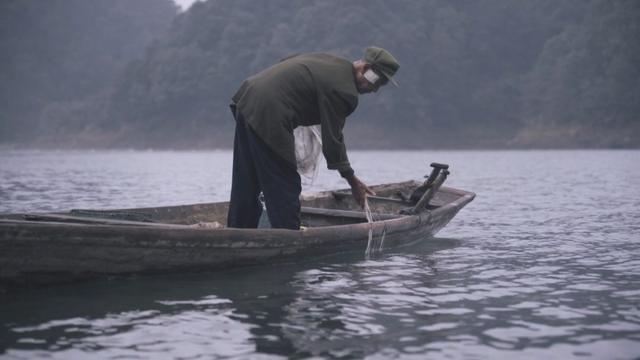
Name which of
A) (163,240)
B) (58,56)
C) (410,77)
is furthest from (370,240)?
(58,56)

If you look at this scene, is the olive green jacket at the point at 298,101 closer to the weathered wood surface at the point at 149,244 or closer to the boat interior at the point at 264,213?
the weathered wood surface at the point at 149,244

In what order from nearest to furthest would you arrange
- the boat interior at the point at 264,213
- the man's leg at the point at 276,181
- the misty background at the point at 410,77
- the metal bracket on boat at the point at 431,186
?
the boat interior at the point at 264,213
the man's leg at the point at 276,181
the metal bracket on boat at the point at 431,186
the misty background at the point at 410,77

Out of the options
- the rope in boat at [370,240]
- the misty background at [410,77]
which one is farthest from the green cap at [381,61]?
the misty background at [410,77]

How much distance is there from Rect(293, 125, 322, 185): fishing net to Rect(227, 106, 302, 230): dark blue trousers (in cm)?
83

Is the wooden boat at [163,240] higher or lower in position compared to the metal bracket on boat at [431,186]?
lower

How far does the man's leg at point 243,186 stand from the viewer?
23.3 feet

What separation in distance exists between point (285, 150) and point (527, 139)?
204ft

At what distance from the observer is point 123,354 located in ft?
14.8

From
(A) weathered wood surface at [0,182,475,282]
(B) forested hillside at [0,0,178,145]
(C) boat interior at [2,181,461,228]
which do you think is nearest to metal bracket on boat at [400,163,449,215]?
(C) boat interior at [2,181,461,228]

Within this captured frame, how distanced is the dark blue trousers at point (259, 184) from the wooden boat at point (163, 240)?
214 millimetres

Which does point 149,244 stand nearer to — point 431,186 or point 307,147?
point 307,147

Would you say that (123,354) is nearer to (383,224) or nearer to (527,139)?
(383,224)

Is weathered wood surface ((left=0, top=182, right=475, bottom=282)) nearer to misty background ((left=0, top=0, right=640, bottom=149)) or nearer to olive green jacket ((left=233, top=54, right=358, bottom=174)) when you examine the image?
olive green jacket ((left=233, top=54, right=358, bottom=174))

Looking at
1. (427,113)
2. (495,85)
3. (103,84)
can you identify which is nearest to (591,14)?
(495,85)
